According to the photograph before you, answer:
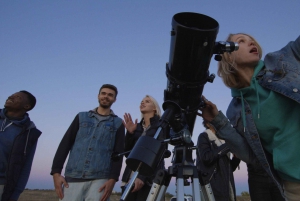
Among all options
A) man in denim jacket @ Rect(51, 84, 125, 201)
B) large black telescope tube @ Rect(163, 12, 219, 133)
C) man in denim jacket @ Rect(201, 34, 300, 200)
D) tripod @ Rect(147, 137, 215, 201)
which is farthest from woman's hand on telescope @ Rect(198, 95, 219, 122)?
man in denim jacket @ Rect(51, 84, 125, 201)

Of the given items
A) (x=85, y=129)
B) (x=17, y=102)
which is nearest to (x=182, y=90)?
(x=85, y=129)

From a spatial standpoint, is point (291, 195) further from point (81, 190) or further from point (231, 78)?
point (81, 190)

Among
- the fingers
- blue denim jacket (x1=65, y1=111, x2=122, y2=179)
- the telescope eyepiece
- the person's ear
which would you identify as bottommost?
the fingers

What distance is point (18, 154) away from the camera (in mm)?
2854

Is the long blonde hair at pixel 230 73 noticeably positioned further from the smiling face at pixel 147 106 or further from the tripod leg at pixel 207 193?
the smiling face at pixel 147 106

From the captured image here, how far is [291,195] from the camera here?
1.41 m

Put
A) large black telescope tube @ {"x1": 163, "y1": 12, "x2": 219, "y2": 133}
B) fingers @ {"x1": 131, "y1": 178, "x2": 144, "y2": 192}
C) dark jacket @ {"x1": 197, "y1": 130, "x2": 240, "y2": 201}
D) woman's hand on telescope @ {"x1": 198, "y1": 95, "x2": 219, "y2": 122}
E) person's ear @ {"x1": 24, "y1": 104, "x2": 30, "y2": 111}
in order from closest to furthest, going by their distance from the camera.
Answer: large black telescope tube @ {"x1": 163, "y1": 12, "x2": 219, "y2": 133}
woman's hand on telescope @ {"x1": 198, "y1": 95, "x2": 219, "y2": 122}
fingers @ {"x1": 131, "y1": 178, "x2": 144, "y2": 192}
dark jacket @ {"x1": 197, "y1": 130, "x2": 240, "y2": 201}
person's ear @ {"x1": 24, "y1": 104, "x2": 30, "y2": 111}

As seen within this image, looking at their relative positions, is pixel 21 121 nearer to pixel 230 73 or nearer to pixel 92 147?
pixel 92 147

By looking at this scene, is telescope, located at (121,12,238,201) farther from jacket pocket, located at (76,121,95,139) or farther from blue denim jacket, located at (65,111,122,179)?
jacket pocket, located at (76,121,95,139)

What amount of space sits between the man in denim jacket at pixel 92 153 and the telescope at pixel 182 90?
1.24 meters

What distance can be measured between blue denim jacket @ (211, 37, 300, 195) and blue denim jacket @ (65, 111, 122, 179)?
1.43 metres

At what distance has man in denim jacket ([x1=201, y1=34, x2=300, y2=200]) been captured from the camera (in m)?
1.35

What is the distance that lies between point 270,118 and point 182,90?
50 cm

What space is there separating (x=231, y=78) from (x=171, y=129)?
21.4 inches
